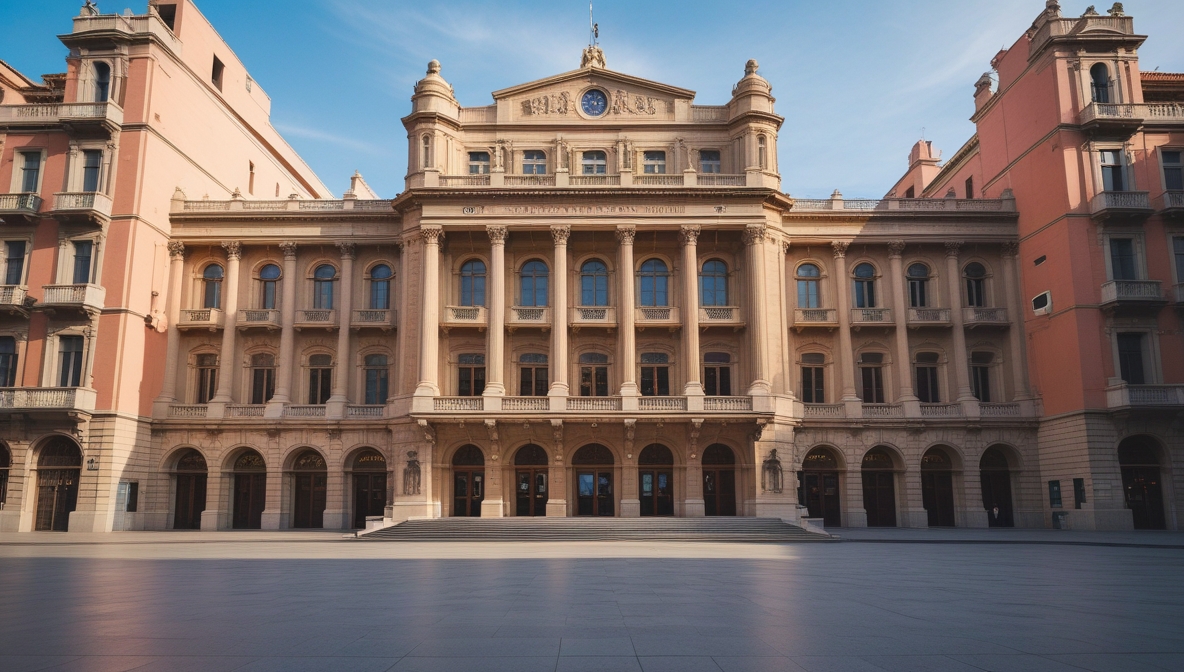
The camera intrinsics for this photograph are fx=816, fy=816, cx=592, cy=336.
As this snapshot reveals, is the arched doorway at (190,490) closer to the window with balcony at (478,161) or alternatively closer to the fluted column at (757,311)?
the window with balcony at (478,161)

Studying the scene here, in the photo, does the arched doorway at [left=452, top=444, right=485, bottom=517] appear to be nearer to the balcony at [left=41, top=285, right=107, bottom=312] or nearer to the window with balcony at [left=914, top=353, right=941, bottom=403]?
the balcony at [left=41, top=285, right=107, bottom=312]

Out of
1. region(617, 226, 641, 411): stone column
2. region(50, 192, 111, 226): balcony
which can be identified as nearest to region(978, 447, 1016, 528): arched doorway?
region(617, 226, 641, 411): stone column

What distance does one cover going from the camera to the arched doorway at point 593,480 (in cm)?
4108

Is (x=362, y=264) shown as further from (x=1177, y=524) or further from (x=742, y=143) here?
(x=1177, y=524)

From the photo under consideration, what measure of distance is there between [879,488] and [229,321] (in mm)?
35475

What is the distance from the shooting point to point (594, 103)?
45.6 meters

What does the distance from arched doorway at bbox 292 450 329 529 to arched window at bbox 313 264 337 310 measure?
26.7 feet

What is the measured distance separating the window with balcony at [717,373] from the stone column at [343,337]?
62.4ft

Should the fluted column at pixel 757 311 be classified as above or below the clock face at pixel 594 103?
below

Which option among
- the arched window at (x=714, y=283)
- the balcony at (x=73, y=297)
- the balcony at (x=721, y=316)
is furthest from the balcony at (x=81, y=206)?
the arched window at (x=714, y=283)

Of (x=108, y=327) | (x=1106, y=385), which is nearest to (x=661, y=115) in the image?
(x=1106, y=385)

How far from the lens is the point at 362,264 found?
44.9m

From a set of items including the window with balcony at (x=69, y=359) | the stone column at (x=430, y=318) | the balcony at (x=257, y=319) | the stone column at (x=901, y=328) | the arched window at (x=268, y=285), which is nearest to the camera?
the window with balcony at (x=69, y=359)

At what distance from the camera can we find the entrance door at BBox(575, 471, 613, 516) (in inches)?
1617
